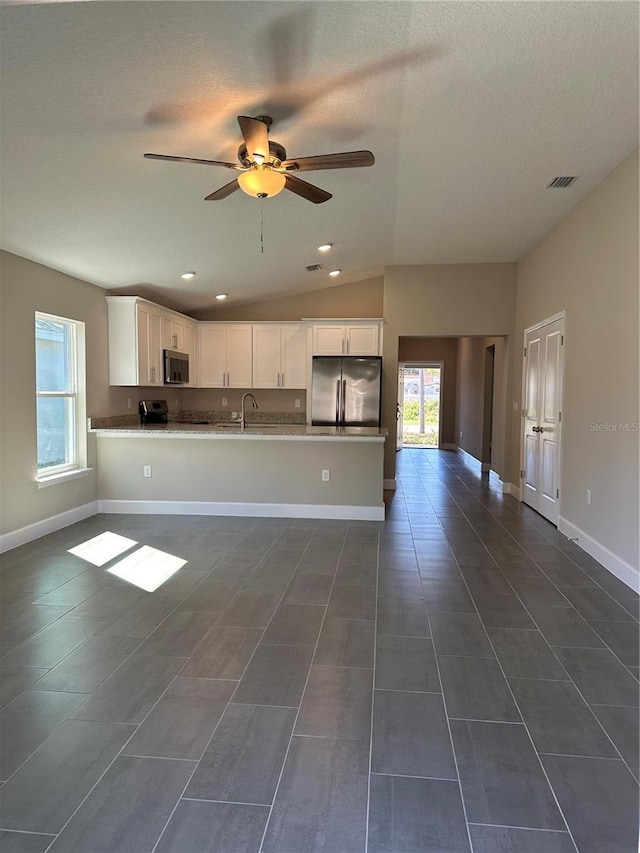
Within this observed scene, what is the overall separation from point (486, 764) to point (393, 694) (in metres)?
0.49

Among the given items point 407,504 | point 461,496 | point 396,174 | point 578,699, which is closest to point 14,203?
point 396,174

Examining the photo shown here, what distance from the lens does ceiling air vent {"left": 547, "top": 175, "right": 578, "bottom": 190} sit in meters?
4.05

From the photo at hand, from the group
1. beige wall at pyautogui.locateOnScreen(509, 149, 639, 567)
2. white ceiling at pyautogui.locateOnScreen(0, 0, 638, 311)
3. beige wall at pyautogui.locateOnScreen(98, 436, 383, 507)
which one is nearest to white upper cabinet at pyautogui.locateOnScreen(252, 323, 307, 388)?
beige wall at pyautogui.locateOnScreen(98, 436, 383, 507)

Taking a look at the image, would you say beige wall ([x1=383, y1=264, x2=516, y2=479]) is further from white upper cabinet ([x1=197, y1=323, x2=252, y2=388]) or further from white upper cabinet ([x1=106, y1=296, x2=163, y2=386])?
white upper cabinet ([x1=106, y1=296, x2=163, y2=386])

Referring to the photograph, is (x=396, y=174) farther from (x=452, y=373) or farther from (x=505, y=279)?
(x=452, y=373)

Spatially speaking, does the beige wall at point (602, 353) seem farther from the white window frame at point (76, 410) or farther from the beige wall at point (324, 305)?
the white window frame at point (76, 410)

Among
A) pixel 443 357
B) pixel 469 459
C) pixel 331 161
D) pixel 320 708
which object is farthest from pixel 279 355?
pixel 320 708

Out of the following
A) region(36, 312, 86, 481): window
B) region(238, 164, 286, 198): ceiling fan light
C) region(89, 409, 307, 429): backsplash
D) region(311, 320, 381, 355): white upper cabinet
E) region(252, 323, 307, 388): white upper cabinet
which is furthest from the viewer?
region(89, 409, 307, 429): backsplash

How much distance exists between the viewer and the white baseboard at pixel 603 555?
3.41 m

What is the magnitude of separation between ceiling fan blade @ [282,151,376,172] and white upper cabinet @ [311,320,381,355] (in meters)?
4.44

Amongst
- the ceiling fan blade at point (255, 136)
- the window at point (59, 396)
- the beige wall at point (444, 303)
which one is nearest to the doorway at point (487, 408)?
the beige wall at point (444, 303)

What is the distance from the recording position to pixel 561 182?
4.13 metres

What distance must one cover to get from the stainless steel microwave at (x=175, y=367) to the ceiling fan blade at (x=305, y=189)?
377cm

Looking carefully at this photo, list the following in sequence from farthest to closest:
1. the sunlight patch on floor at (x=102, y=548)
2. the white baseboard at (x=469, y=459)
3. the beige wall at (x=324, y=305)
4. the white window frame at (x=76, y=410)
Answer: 1. the white baseboard at (x=469, y=459)
2. the beige wall at (x=324, y=305)
3. the white window frame at (x=76, y=410)
4. the sunlight patch on floor at (x=102, y=548)
